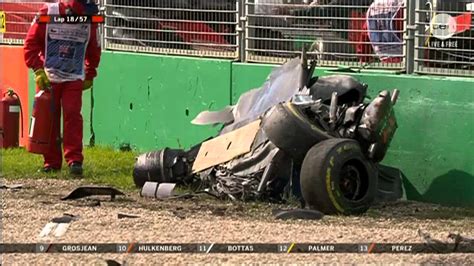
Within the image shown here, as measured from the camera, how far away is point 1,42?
17578 mm

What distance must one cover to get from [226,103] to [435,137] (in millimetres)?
2802

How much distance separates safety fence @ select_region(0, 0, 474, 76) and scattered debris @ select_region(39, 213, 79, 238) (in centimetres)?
381

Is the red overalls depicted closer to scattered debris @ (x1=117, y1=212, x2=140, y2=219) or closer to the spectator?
the spectator

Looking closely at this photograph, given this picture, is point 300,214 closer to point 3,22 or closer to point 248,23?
point 248,23

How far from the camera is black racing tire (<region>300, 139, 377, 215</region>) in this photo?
10.5 metres

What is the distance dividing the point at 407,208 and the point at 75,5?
13.9ft

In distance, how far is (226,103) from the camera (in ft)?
45.4

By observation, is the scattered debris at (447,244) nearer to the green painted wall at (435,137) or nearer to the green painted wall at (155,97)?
the green painted wall at (435,137)

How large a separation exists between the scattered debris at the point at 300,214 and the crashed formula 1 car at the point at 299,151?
0.14 metres

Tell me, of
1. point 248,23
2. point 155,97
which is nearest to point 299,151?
point 248,23

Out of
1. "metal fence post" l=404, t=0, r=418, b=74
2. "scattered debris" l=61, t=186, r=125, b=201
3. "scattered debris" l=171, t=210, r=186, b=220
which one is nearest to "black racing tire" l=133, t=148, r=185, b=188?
"scattered debris" l=61, t=186, r=125, b=201

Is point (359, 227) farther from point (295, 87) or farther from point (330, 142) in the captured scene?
point (295, 87)

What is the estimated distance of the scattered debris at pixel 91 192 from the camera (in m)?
11.6

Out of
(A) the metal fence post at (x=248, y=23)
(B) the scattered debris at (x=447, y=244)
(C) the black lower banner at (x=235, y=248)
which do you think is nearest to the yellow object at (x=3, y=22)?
(A) the metal fence post at (x=248, y=23)
